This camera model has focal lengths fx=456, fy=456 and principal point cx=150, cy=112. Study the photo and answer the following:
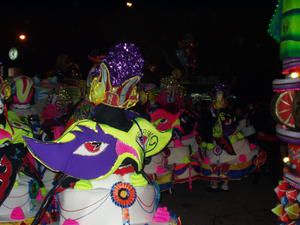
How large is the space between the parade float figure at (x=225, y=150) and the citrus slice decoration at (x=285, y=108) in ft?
12.7

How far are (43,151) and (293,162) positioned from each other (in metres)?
2.05

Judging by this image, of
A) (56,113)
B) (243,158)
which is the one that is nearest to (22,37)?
(56,113)

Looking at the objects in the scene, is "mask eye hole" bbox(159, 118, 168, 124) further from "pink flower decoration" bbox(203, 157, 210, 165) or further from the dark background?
the dark background

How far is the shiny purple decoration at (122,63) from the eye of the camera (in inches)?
117

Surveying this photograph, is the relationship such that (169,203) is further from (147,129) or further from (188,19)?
(188,19)

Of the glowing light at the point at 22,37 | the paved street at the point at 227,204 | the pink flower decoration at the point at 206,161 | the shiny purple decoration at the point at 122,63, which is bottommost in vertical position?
the paved street at the point at 227,204

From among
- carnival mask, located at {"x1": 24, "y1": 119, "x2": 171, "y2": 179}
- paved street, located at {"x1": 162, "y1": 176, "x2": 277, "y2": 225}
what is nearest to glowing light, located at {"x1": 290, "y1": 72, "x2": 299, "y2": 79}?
carnival mask, located at {"x1": 24, "y1": 119, "x2": 171, "y2": 179}

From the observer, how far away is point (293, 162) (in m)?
3.69

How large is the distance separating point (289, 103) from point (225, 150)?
4053 mm

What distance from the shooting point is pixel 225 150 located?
7.60 metres

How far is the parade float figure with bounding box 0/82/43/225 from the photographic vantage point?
3.83 m

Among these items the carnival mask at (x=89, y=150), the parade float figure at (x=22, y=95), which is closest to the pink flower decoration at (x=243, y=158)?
the parade float figure at (x=22, y=95)

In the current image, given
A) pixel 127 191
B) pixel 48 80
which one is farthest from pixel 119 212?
pixel 48 80

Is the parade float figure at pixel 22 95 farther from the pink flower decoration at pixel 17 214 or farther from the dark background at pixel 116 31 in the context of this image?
the dark background at pixel 116 31
